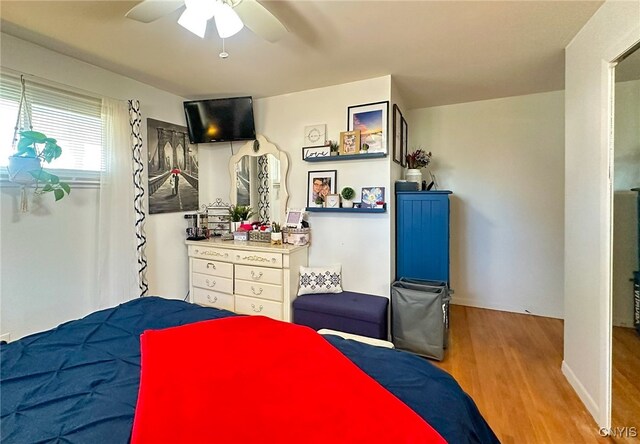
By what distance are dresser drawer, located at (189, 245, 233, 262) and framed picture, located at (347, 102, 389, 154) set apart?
165 centimetres

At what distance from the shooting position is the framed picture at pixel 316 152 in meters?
2.74

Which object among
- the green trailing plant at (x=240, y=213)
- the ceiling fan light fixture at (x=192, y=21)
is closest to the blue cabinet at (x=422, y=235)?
the green trailing plant at (x=240, y=213)

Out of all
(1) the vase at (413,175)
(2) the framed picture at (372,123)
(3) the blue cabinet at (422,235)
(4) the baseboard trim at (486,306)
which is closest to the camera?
(2) the framed picture at (372,123)

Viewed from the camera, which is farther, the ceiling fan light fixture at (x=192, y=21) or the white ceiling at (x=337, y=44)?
the white ceiling at (x=337, y=44)

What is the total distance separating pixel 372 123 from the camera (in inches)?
102

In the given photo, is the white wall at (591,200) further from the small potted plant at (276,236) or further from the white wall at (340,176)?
the small potted plant at (276,236)

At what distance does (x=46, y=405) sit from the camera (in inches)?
36.5

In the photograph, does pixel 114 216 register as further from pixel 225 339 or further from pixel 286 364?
pixel 286 364

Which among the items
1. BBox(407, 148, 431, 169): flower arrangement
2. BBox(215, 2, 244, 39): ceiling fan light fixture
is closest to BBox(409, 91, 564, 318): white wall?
BBox(407, 148, 431, 169): flower arrangement

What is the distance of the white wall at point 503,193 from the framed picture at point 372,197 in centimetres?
133

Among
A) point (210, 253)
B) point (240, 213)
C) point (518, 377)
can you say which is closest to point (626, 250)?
point (518, 377)

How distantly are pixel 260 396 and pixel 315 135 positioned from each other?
239cm

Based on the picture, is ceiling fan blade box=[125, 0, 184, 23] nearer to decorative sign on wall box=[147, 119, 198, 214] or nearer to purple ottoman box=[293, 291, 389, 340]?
decorative sign on wall box=[147, 119, 198, 214]

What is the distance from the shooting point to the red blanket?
0.77 m
